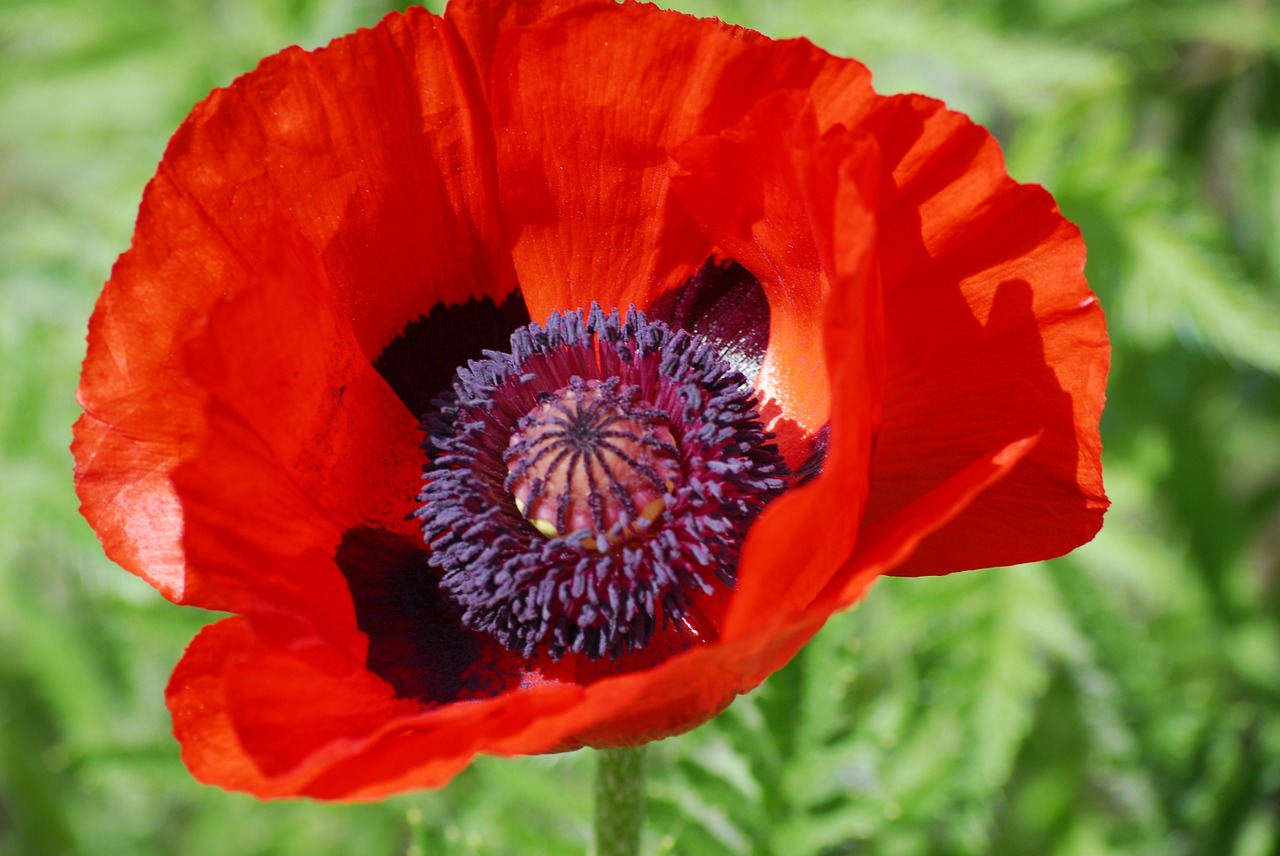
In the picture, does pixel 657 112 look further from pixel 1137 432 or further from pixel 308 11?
pixel 1137 432

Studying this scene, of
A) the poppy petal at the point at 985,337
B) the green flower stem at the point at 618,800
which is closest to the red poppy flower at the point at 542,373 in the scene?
the poppy petal at the point at 985,337

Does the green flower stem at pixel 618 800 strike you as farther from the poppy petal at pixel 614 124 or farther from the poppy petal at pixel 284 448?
the poppy petal at pixel 614 124

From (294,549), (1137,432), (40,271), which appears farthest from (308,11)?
(1137,432)

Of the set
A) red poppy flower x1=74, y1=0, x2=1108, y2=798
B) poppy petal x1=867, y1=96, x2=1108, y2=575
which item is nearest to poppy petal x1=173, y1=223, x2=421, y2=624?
red poppy flower x1=74, y1=0, x2=1108, y2=798

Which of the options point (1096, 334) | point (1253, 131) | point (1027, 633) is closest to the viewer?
point (1096, 334)

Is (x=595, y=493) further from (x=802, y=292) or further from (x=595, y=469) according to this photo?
(x=802, y=292)

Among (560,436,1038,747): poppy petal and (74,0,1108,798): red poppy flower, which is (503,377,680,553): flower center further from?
(560,436,1038,747): poppy petal
